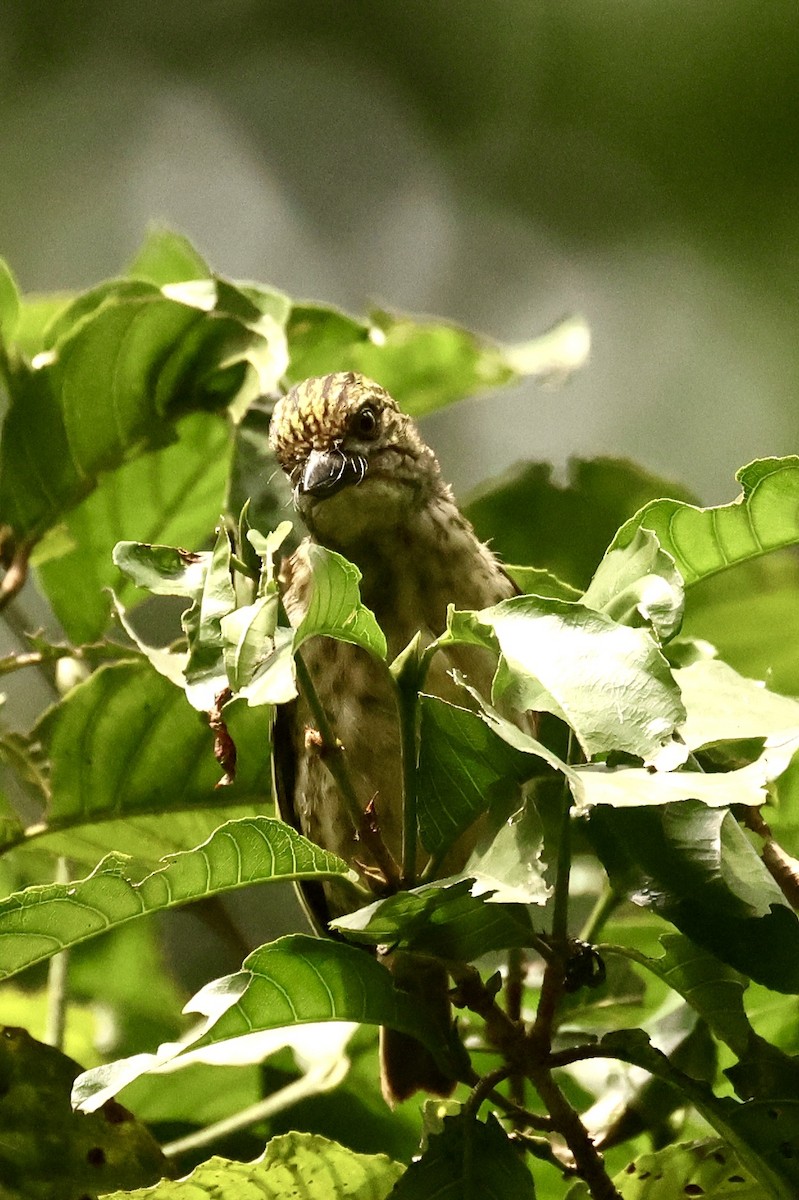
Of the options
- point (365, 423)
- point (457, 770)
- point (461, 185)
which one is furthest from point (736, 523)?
point (461, 185)

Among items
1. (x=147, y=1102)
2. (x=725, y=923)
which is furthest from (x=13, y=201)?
(x=725, y=923)

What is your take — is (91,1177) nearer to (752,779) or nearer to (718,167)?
(752,779)

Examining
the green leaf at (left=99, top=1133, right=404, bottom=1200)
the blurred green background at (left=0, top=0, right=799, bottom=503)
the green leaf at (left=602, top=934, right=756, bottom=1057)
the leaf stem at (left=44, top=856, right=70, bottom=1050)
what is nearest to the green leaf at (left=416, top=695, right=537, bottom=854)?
the green leaf at (left=602, top=934, right=756, bottom=1057)

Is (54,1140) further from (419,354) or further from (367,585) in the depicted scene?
(419,354)

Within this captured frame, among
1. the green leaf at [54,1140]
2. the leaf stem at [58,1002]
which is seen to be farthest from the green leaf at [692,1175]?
the leaf stem at [58,1002]

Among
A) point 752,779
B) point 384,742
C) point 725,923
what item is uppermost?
point 752,779
